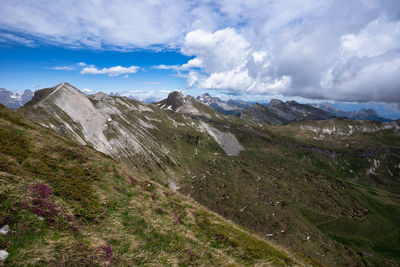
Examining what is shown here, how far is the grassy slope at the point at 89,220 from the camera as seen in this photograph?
34.6 feet

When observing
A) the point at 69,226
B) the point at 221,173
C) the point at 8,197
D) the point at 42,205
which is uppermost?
the point at 8,197

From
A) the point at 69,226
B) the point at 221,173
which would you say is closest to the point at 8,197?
the point at 69,226

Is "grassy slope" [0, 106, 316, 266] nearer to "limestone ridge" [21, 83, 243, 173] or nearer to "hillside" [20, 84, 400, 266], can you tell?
"hillside" [20, 84, 400, 266]

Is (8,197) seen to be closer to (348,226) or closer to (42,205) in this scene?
(42,205)

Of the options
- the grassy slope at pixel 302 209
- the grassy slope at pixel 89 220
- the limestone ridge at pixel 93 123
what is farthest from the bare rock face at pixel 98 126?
the grassy slope at pixel 89 220

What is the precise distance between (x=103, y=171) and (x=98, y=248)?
15.0 meters

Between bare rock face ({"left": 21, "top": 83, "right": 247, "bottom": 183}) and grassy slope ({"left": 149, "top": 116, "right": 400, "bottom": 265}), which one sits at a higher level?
bare rock face ({"left": 21, "top": 83, "right": 247, "bottom": 183})

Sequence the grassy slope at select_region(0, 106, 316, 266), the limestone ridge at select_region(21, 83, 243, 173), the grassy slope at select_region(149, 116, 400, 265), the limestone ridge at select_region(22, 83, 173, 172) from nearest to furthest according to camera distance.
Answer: the grassy slope at select_region(0, 106, 316, 266), the limestone ridge at select_region(22, 83, 173, 172), the limestone ridge at select_region(21, 83, 243, 173), the grassy slope at select_region(149, 116, 400, 265)

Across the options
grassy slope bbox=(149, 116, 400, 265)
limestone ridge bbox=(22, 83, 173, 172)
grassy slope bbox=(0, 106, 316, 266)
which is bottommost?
grassy slope bbox=(149, 116, 400, 265)

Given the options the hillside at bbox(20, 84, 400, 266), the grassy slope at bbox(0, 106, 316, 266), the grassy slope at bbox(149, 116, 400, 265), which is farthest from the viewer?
the grassy slope at bbox(149, 116, 400, 265)

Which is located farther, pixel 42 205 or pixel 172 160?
pixel 172 160

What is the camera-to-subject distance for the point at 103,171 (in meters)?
24.7

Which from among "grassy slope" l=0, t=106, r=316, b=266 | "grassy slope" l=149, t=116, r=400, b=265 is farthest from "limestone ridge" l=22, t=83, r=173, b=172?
"grassy slope" l=0, t=106, r=316, b=266

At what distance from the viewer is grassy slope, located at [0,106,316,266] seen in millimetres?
10531
